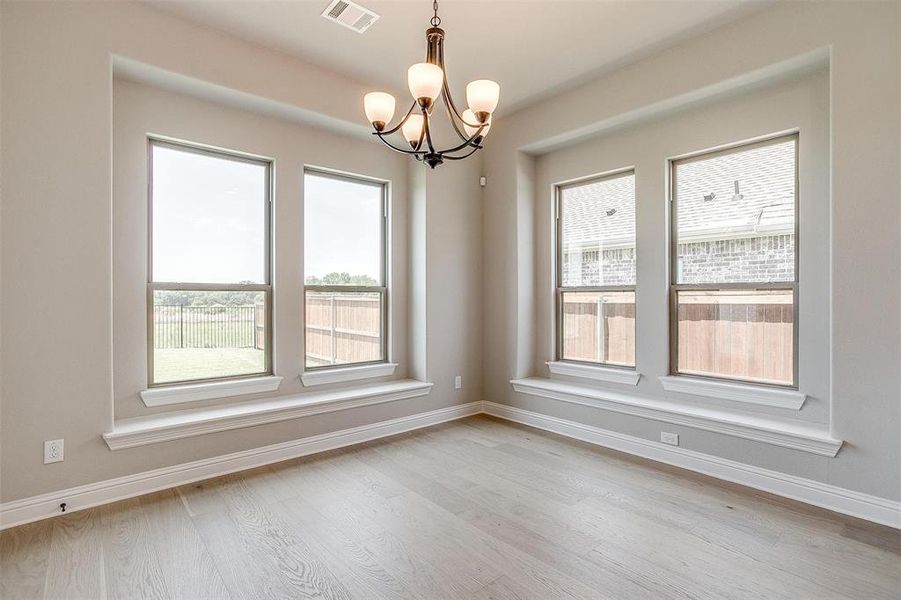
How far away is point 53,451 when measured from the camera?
8.52 ft

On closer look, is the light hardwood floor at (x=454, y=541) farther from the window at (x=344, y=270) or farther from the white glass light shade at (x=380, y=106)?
the white glass light shade at (x=380, y=106)

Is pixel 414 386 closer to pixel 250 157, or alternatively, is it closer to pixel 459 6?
pixel 250 157

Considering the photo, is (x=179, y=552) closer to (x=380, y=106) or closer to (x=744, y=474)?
(x=380, y=106)

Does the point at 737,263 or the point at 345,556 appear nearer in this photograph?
the point at 345,556

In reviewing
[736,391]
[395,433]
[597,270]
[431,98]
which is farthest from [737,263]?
[395,433]

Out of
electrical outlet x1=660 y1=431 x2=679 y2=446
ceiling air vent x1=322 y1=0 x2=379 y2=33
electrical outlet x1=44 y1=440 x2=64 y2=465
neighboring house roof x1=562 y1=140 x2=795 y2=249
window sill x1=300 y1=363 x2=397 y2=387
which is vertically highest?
ceiling air vent x1=322 y1=0 x2=379 y2=33

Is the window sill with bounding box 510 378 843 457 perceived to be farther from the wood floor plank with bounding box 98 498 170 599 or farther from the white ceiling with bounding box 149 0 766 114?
the wood floor plank with bounding box 98 498 170 599

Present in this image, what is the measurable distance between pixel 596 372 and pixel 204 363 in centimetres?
332

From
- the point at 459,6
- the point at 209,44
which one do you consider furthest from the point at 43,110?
the point at 459,6

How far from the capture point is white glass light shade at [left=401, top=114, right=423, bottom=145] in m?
2.42

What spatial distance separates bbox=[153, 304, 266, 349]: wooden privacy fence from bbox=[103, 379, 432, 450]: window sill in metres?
0.50

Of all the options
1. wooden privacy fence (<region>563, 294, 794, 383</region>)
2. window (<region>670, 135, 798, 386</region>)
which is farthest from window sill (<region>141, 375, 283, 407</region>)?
window (<region>670, 135, 798, 386</region>)

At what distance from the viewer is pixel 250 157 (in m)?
3.69

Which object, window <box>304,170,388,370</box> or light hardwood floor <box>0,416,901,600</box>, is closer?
light hardwood floor <box>0,416,901,600</box>
